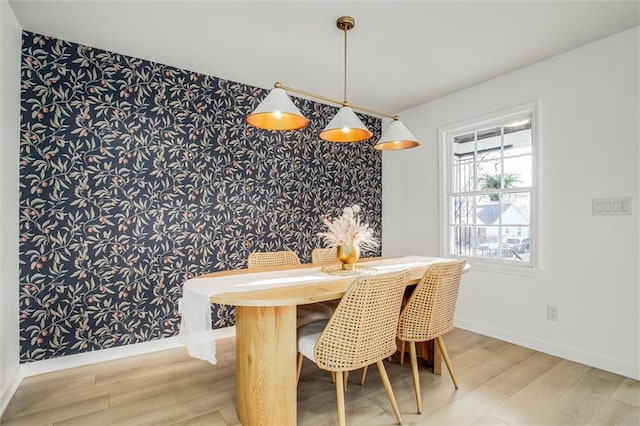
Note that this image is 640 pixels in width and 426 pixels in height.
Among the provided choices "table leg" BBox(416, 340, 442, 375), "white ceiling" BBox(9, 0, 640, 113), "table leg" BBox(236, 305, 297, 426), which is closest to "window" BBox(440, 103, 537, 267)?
"white ceiling" BBox(9, 0, 640, 113)

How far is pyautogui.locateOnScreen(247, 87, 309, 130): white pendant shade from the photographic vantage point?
76.7 inches

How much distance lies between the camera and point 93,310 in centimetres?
274

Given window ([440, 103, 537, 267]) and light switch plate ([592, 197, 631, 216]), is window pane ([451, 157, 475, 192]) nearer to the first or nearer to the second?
window ([440, 103, 537, 267])

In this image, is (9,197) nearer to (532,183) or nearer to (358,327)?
(358,327)

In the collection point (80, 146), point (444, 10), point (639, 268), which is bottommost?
point (639, 268)

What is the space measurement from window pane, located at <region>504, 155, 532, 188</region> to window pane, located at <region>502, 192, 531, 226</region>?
0.31ft

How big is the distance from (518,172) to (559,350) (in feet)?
5.24

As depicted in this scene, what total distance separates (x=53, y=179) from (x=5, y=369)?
1.32m

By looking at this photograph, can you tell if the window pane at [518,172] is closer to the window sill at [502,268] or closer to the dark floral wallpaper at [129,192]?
the window sill at [502,268]

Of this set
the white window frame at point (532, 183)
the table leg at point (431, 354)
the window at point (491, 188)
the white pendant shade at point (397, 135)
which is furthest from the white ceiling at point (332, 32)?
the table leg at point (431, 354)

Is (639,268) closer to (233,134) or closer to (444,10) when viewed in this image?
(444,10)

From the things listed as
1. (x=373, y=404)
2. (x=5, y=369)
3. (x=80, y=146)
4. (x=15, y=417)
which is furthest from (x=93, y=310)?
(x=373, y=404)

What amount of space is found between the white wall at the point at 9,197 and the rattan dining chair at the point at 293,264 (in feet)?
5.11

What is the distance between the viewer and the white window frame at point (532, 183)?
10.0 feet
